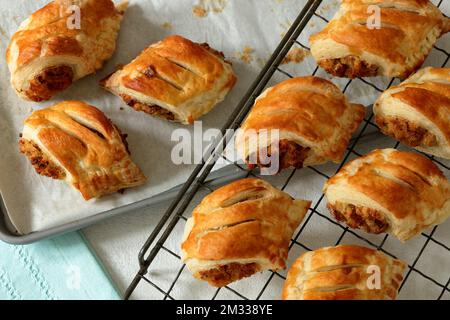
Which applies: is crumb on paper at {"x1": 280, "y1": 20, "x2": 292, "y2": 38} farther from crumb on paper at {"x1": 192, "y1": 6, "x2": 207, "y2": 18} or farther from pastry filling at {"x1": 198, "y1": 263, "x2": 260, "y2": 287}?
pastry filling at {"x1": 198, "y1": 263, "x2": 260, "y2": 287}

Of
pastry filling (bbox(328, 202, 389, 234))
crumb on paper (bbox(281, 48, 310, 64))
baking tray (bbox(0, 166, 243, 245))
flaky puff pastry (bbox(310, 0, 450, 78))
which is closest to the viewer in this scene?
pastry filling (bbox(328, 202, 389, 234))

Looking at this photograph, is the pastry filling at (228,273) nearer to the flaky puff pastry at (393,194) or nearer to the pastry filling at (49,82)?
the flaky puff pastry at (393,194)

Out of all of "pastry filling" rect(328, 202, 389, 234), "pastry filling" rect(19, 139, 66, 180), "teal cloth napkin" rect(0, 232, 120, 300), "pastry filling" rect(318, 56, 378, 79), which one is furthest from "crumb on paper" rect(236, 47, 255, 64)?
"teal cloth napkin" rect(0, 232, 120, 300)

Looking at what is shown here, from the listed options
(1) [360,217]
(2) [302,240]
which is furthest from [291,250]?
(1) [360,217]

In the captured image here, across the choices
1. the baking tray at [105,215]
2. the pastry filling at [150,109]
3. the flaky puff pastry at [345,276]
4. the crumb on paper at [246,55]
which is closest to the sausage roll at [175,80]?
the pastry filling at [150,109]

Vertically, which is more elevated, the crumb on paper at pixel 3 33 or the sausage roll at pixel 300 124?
the sausage roll at pixel 300 124

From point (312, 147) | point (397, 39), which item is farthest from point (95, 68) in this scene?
point (397, 39)

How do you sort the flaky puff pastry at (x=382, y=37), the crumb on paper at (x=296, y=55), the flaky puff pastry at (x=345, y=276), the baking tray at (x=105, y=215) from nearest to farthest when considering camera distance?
the flaky puff pastry at (x=345, y=276) → the flaky puff pastry at (x=382, y=37) → the baking tray at (x=105, y=215) → the crumb on paper at (x=296, y=55)
